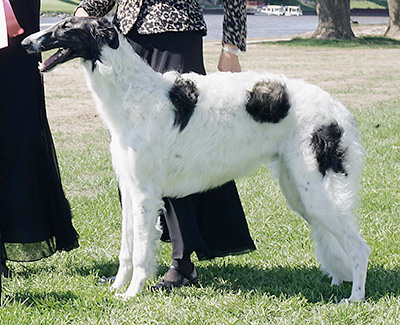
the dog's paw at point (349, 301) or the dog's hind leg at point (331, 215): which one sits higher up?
the dog's hind leg at point (331, 215)

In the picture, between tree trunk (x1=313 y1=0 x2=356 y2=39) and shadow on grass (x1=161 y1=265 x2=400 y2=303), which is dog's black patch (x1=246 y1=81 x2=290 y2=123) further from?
tree trunk (x1=313 y1=0 x2=356 y2=39)

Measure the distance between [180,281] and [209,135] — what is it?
3.47 feet

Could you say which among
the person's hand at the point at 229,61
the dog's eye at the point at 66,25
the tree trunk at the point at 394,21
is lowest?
the tree trunk at the point at 394,21

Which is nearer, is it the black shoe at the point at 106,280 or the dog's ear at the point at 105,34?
the dog's ear at the point at 105,34

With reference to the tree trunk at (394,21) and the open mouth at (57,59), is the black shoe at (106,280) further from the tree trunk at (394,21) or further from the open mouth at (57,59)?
the tree trunk at (394,21)

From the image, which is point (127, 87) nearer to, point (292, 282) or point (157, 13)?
point (157, 13)

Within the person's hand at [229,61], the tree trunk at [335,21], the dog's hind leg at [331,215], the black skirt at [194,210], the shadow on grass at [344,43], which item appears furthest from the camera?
the tree trunk at [335,21]

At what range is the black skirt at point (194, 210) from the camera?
426 centimetres

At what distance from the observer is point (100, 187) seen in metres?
6.84

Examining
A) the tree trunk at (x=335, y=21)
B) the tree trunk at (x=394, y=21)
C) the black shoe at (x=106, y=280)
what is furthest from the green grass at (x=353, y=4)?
the black shoe at (x=106, y=280)

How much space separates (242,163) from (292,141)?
0.33 meters

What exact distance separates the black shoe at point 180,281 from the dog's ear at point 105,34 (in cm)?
155

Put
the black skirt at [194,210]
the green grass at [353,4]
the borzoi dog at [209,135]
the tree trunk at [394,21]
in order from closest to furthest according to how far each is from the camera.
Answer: the borzoi dog at [209,135] → the black skirt at [194,210] → the tree trunk at [394,21] → the green grass at [353,4]

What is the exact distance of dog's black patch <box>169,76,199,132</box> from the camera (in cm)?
401
